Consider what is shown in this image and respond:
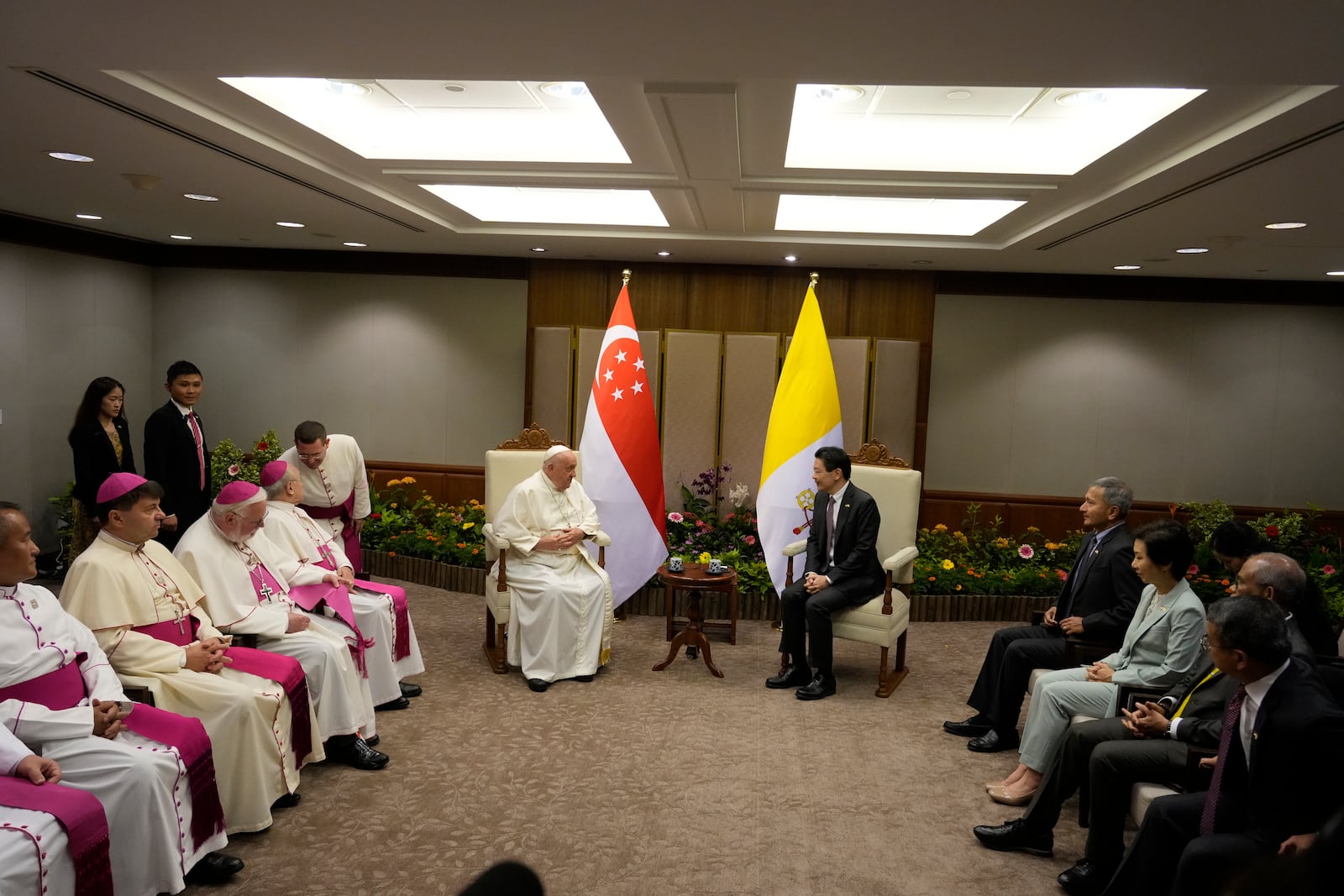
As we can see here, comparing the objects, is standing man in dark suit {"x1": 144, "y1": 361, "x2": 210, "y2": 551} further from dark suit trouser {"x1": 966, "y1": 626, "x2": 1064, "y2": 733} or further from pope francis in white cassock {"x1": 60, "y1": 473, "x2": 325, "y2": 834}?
dark suit trouser {"x1": 966, "y1": 626, "x2": 1064, "y2": 733}

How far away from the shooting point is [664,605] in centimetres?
723

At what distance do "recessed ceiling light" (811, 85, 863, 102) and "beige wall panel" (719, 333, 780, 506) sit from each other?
14.6ft

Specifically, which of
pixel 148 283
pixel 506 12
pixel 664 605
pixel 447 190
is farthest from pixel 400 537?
pixel 506 12

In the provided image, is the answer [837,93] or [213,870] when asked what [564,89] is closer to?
[837,93]

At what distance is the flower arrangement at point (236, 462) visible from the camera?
847cm

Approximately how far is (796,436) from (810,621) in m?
1.96

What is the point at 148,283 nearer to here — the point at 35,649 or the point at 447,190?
the point at 447,190

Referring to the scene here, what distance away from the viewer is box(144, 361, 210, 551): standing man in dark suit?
568cm

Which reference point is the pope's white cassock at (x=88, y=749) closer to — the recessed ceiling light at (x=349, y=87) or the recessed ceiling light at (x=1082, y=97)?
the recessed ceiling light at (x=349, y=87)

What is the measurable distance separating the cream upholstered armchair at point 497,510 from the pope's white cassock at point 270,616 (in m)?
1.34

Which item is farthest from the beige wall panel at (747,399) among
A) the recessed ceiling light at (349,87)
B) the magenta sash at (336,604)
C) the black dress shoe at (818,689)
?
the recessed ceiling light at (349,87)

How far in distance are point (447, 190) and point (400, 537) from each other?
3107 millimetres

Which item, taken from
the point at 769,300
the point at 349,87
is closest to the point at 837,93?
the point at 349,87

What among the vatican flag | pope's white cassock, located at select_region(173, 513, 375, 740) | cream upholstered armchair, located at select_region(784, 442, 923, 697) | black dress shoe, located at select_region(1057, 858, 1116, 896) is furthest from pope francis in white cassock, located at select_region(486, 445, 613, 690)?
black dress shoe, located at select_region(1057, 858, 1116, 896)
